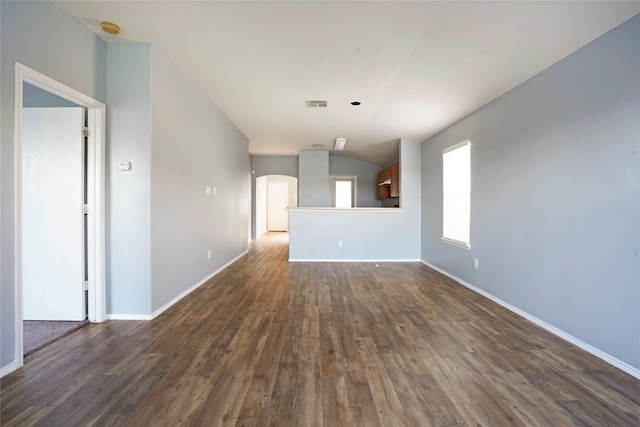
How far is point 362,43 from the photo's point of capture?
92.9 inches

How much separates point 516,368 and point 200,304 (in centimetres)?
292

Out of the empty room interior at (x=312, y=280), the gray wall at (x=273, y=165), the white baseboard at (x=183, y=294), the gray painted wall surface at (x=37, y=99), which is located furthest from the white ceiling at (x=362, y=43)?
the gray wall at (x=273, y=165)

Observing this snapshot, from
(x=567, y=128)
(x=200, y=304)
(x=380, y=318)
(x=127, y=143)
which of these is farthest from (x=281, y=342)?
(x=567, y=128)

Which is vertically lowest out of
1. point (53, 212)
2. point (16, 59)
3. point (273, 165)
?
point (53, 212)

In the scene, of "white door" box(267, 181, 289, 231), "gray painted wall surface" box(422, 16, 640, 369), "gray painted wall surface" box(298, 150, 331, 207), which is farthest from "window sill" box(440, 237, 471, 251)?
"white door" box(267, 181, 289, 231)

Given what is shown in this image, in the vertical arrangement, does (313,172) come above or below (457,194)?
above

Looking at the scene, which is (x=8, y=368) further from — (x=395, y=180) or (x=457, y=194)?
(x=395, y=180)

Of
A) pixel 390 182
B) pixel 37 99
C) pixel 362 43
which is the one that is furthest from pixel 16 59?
pixel 390 182

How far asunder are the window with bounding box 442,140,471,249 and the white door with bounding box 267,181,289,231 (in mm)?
8017

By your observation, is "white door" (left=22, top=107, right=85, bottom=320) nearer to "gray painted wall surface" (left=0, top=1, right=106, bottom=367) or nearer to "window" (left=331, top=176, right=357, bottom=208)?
"gray painted wall surface" (left=0, top=1, right=106, bottom=367)

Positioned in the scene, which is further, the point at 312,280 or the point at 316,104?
the point at 312,280

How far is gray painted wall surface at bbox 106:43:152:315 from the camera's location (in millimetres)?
2572

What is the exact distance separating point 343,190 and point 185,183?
5.88 m

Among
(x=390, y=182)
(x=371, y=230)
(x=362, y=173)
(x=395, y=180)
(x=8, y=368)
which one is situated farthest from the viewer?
(x=362, y=173)
